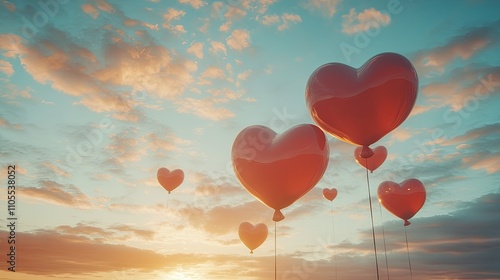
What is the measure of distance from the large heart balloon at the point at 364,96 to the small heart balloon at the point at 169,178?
10.5 m

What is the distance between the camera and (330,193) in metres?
17.2

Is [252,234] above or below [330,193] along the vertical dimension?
below

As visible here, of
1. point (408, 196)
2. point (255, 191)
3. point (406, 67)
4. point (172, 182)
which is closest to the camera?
point (406, 67)

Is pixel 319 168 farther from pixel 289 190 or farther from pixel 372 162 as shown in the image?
pixel 372 162

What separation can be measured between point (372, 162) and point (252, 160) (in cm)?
730

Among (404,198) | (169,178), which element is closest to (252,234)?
(169,178)

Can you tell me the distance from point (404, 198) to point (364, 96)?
7.18 metres

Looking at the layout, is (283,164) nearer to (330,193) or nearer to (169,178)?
(169,178)

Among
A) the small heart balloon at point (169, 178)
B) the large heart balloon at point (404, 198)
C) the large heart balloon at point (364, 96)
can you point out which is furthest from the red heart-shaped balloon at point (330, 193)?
the large heart balloon at point (364, 96)

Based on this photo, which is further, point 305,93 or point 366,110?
point 305,93

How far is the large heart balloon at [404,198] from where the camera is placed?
12.7m

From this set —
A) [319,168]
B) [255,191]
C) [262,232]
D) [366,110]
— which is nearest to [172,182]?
[262,232]

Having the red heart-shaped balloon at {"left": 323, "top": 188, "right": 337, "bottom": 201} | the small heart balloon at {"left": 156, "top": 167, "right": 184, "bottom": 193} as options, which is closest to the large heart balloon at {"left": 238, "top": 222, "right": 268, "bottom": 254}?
the small heart balloon at {"left": 156, "top": 167, "right": 184, "bottom": 193}

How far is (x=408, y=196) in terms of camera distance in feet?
41.4
